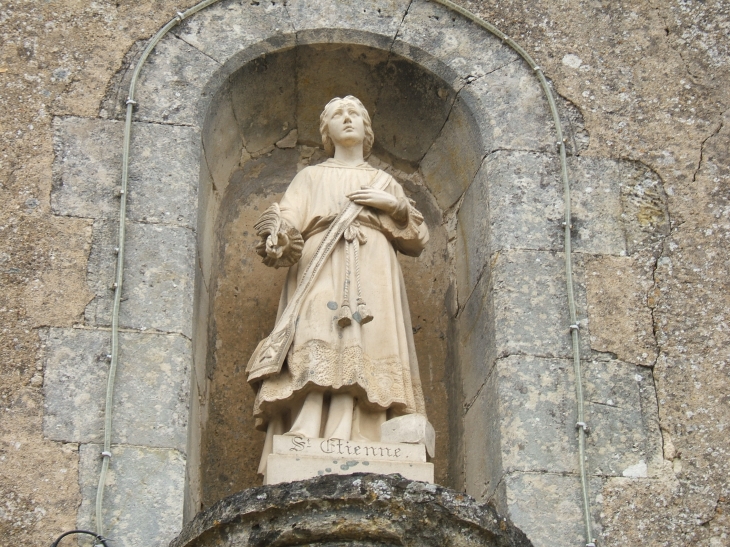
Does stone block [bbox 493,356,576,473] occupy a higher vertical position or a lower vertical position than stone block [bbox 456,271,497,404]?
lower

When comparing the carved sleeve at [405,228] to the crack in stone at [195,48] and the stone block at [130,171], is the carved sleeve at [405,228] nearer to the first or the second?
the stone block at [130,171]

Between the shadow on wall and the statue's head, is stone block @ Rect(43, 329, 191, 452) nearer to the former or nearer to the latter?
the shadow on wall

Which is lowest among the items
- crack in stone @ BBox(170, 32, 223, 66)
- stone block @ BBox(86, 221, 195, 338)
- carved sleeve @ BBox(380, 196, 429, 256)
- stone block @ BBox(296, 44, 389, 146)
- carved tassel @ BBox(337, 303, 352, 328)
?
carved tassel @ BBox(337, 303, 352, 328)

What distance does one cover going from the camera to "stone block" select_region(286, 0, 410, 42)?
821 centimetres

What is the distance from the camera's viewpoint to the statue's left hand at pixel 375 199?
24.3 feet

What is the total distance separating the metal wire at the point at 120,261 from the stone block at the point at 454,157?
4.57ft

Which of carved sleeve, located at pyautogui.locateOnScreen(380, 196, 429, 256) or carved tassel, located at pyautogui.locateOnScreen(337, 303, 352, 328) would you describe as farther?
carved sleeve, located at pyautogui.locateOnScreen(380, 196, 429, 256)

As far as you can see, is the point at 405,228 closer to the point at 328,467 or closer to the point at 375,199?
the point at 375,199

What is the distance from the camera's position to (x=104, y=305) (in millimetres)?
7082

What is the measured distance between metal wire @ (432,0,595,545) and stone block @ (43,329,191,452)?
1735 millimetres

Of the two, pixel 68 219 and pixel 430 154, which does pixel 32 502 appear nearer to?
pixel 68 219

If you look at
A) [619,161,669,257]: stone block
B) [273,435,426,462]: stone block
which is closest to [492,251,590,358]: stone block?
[619,161,669,257]: stone block

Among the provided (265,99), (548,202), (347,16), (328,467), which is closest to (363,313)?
(328,467)

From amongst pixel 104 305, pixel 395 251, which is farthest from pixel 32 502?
pixel 395 251
